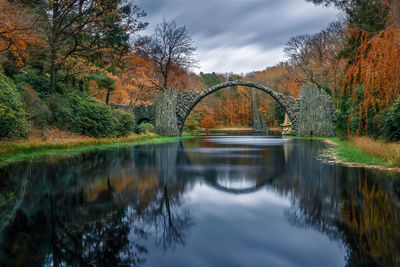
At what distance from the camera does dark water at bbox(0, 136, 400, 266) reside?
2.35 m

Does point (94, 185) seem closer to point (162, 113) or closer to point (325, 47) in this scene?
point (162, 113)

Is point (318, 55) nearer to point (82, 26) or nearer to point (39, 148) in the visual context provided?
point (82, 26)

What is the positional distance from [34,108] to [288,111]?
20494 millimetres

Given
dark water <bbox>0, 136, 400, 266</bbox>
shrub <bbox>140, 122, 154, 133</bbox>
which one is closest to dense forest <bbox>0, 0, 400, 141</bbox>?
shrub <bbox>140, 122, 154, 133</bbox>

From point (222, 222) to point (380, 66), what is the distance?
18.0 feet

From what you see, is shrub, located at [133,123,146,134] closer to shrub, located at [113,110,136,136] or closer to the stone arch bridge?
shrub, located at [113,110,136,136]

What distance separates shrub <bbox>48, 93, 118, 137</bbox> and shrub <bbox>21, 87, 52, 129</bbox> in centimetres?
106

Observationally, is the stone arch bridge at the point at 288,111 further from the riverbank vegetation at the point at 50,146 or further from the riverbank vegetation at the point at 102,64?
the riverbank vegetation at the point at 50,146

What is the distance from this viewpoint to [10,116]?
34.7 feet

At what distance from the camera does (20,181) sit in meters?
5.43

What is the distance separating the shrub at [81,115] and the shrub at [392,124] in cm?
1373

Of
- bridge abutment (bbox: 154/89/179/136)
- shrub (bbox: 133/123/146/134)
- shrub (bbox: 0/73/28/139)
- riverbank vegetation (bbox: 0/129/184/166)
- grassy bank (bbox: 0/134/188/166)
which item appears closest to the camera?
grassy bank (bbox: 0/134/188/166)

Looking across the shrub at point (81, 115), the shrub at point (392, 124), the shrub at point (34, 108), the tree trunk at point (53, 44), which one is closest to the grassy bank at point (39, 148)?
the shrub at point (81, 115)

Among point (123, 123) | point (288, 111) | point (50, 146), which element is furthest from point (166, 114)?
point (50, 146)
